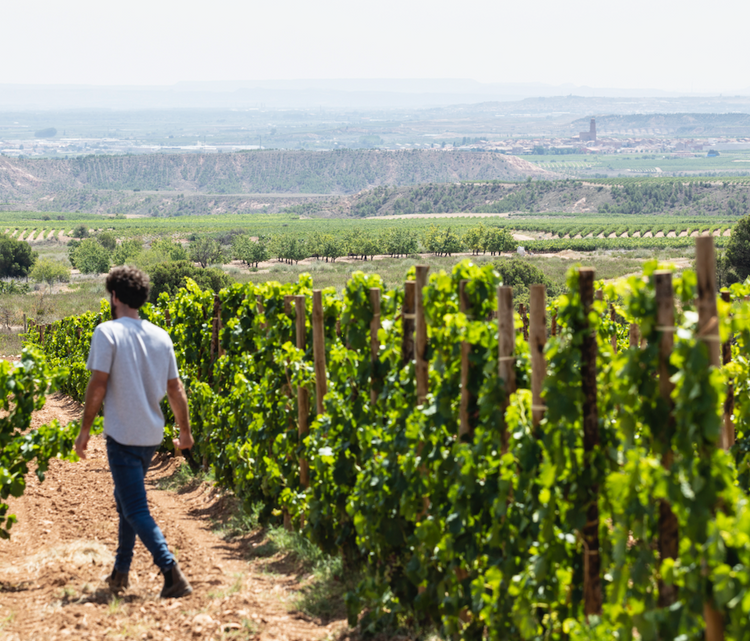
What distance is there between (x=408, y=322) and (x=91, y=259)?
7755 cm

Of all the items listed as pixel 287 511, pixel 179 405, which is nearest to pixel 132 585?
pixel 179 405

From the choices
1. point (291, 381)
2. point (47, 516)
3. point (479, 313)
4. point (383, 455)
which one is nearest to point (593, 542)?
point (479, 313)

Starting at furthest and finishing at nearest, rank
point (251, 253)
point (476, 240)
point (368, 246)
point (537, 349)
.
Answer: point (368, 246) < point (476, 240) < point (251, 253) < point (537, 349)

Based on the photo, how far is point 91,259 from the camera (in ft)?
251

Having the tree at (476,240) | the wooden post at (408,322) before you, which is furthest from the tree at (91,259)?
the wooden post at (408,322)

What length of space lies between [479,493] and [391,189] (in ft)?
545

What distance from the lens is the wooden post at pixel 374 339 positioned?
4.45 metres

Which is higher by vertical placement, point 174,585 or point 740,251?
point 174,585

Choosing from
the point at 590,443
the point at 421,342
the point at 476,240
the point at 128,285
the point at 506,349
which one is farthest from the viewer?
the point at 476,240

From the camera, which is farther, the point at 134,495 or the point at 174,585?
the point at 174,585

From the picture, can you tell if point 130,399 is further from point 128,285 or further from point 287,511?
point 287,511

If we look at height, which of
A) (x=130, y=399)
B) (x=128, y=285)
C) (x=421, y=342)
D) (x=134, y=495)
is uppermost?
(x=128, y=285)

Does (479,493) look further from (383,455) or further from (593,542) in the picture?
(383,455)

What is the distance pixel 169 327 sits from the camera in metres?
9.55
